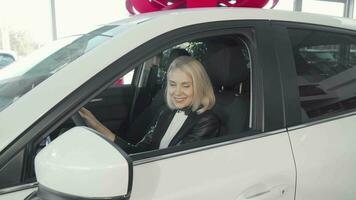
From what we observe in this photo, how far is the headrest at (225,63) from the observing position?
1.46 metres

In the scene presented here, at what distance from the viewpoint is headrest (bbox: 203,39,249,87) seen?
146 cm

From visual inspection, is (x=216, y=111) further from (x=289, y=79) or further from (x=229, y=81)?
(x=289, y=79)

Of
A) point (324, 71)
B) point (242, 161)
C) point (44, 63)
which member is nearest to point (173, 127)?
point (242, 161)

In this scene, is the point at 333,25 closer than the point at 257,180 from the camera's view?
No

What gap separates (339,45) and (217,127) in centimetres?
67

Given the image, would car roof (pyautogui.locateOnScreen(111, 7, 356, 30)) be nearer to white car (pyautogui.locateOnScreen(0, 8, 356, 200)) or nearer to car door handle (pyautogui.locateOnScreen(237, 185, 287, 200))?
white car (pyautogui.locateOnScreen(0, 8, 356, 200))

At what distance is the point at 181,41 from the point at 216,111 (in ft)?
1.43

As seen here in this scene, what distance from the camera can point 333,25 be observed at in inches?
62.3

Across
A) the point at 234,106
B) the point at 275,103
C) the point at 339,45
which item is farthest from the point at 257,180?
the point at 339,45

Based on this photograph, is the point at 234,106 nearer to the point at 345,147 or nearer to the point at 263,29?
the point at 263,29

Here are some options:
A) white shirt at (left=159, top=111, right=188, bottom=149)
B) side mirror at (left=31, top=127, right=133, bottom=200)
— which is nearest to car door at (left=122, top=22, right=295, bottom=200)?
side mirror at (left=31, top=127, right=133, bottom=200)

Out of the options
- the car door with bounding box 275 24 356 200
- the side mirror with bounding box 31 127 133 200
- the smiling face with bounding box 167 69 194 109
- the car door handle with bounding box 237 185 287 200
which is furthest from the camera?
the smiling face with bounding box 167 69 194 109

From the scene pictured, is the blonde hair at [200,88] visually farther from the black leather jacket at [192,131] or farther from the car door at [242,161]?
the car door at [242,161]

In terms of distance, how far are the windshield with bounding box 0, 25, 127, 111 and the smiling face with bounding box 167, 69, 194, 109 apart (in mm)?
365
